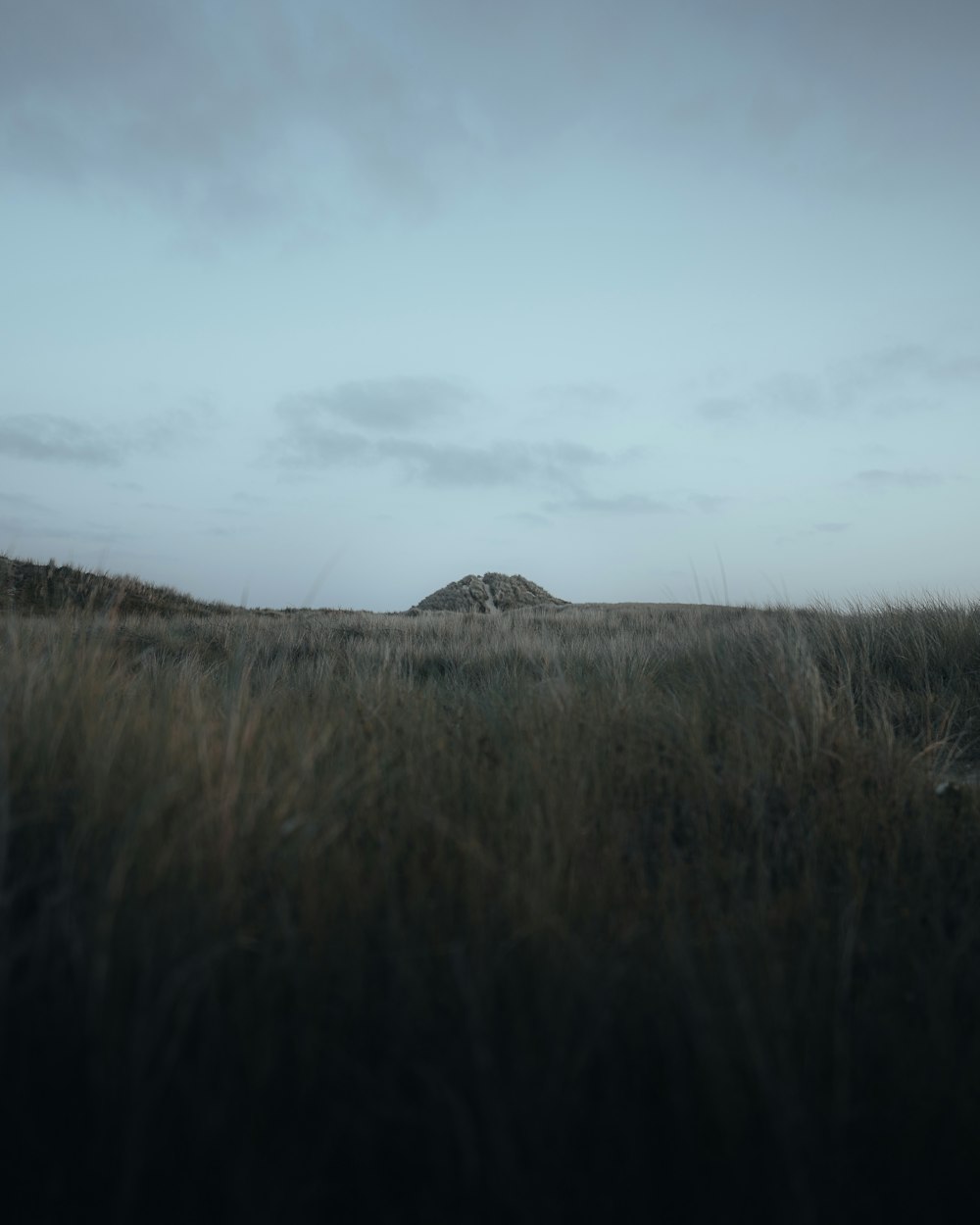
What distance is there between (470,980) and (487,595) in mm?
22712

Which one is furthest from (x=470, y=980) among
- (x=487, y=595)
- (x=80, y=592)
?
(x=487, y=595)

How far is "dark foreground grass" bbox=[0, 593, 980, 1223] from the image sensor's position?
4.75 feet

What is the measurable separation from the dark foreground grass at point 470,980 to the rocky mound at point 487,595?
1995 centimetres

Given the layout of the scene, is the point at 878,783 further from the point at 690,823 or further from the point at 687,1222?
the point at 687,1222

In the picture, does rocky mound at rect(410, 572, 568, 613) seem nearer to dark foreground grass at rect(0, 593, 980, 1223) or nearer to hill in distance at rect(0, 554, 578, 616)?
hill in distance at rect(0, 554, 578, 616)

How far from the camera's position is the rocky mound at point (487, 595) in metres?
23.9

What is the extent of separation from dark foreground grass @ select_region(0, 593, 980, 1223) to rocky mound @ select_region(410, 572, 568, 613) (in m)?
19.9

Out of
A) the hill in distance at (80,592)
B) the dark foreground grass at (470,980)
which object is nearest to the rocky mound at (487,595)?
the hill in distance at (80,592)

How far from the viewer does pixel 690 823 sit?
3227 millimetres

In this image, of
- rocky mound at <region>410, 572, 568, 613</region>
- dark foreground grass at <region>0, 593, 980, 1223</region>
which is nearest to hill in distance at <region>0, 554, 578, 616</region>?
rocky mound at <region>410, 572, 568, 613</region>

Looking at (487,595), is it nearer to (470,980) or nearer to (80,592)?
(80,592)

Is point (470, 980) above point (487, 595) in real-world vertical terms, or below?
below

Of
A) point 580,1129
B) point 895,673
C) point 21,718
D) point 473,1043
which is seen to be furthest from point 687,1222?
point 895,673

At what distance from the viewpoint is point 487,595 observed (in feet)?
80.1
